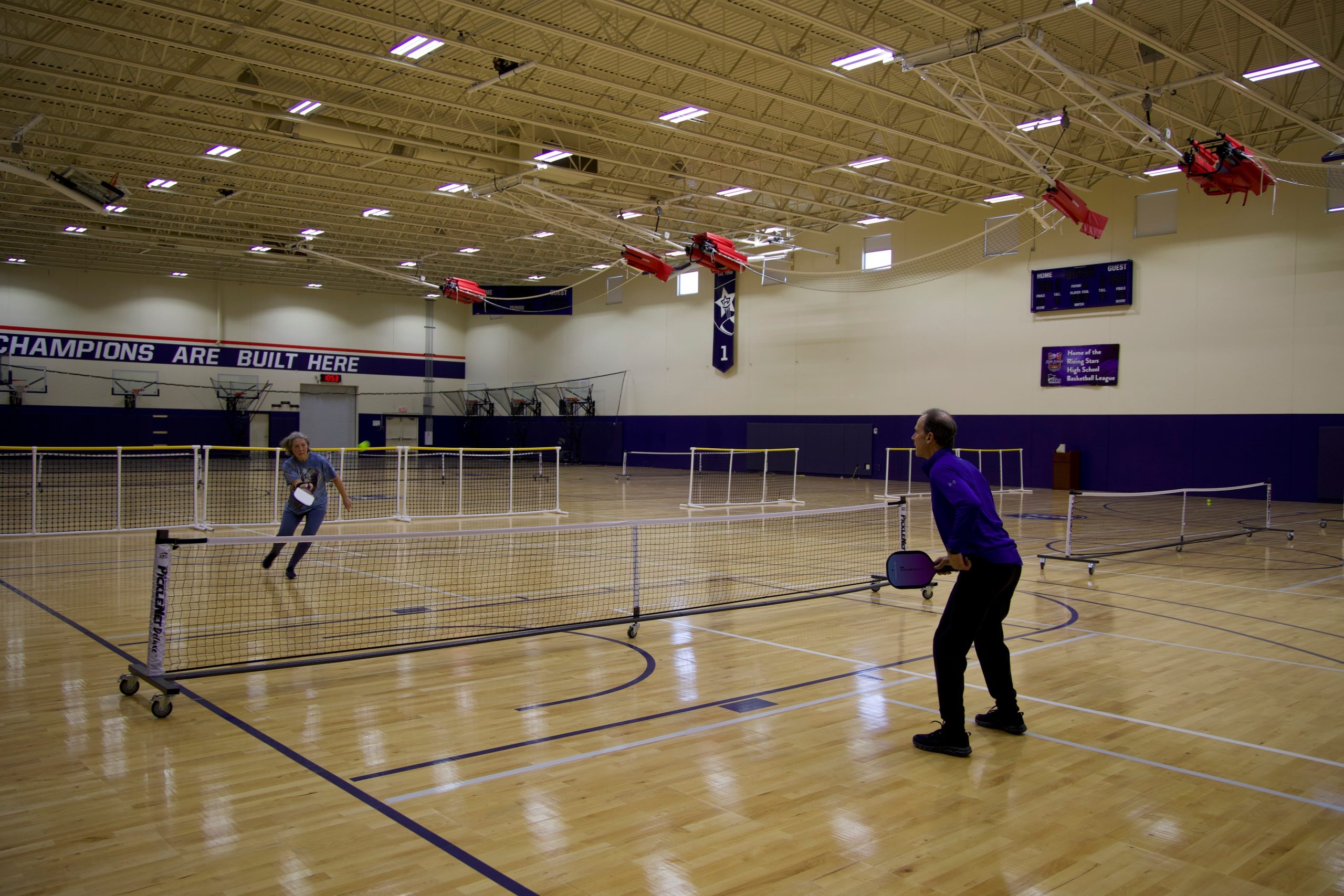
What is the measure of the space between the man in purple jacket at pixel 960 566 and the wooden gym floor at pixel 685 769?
25 centimetres

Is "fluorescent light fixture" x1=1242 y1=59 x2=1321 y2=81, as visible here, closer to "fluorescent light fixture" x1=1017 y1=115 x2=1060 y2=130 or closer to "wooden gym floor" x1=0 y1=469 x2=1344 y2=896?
"fluorescent light fixture" x1=1017 y1=115 x2=1060 y2=130

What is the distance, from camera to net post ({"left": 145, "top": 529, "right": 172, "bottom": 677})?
5414 mm

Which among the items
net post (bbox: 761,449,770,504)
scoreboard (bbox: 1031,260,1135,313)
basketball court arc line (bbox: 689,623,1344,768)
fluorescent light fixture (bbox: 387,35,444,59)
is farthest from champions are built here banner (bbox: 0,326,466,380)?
basketball court arc line (bbox: 689,623,1344,768)

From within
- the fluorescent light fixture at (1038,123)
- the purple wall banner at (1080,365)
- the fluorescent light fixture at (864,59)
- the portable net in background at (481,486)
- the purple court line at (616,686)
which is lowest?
the purple court line at (616,686)

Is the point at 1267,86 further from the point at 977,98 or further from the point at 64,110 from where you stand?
the point at 64,110

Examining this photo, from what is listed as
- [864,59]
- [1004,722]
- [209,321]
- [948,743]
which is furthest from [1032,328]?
[209,321]

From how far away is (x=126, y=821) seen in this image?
3863 mm

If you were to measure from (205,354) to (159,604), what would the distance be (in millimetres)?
37997

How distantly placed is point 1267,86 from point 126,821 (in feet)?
73.0

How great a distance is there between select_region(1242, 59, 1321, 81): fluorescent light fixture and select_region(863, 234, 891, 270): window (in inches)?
513

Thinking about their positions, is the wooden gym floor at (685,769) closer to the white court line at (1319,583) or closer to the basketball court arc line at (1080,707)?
the basketball court arc line at (1080,707)

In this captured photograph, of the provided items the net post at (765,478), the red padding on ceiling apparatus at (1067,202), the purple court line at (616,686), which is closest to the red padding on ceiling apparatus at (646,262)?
the net post at (765,478)

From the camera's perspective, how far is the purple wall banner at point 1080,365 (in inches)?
951

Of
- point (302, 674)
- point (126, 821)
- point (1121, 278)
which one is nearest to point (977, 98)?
point (1121, 278)
